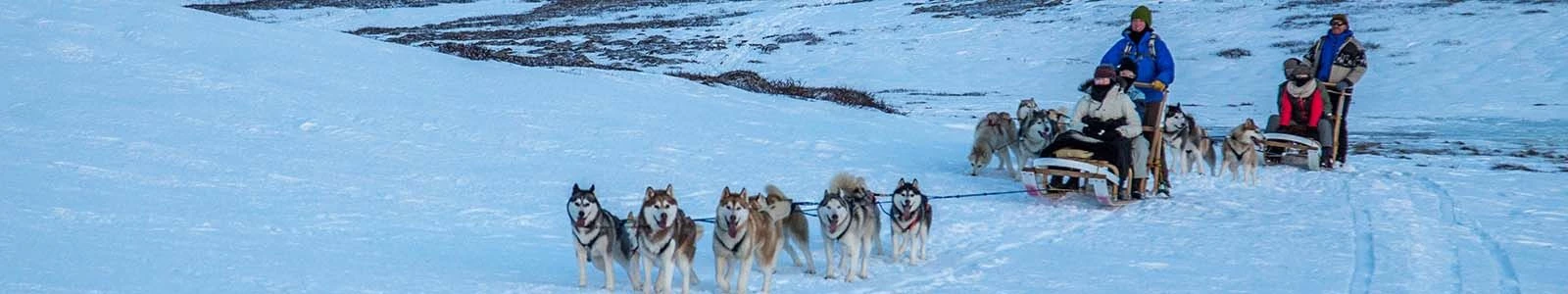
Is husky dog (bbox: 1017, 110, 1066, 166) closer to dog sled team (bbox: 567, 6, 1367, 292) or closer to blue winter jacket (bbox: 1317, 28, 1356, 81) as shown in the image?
dog sled team (bbox: 567, 6, 1367, 292)

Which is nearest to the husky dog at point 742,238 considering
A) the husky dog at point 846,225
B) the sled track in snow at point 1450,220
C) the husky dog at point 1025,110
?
the husky dog at point 846,225

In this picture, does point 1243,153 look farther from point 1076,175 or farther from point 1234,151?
point 1076,175

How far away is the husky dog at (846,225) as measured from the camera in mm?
5859

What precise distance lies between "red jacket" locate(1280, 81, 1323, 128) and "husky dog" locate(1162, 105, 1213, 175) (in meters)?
1.04

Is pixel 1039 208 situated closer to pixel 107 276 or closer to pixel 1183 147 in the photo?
pixel 1183 147

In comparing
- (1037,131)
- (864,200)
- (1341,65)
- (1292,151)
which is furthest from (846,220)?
(1341,65)

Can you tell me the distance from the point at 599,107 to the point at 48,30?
17.9 ft

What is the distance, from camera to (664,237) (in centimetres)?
527

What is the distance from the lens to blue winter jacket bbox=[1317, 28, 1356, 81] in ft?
35.8

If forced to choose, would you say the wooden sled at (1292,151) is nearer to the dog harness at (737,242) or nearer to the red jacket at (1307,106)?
the red jacket at (1307,106)

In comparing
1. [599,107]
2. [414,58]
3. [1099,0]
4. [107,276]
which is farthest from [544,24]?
[107,276]

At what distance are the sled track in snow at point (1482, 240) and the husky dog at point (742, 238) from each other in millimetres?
2677

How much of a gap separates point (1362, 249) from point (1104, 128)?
6.67 ft

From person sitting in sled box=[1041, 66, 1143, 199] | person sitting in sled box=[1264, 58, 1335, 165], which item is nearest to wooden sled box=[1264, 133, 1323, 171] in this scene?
person sitting in sled box=[1264, 58, 1335, 165]
